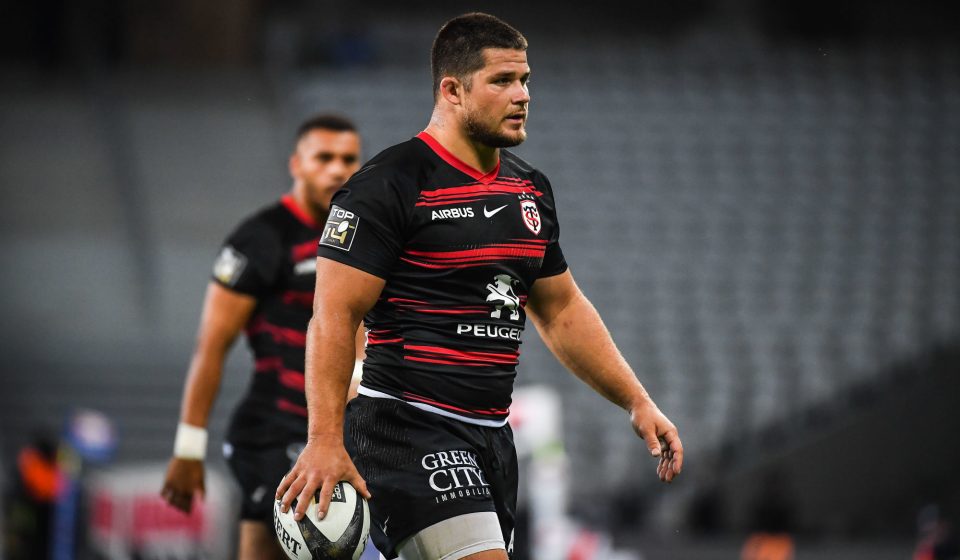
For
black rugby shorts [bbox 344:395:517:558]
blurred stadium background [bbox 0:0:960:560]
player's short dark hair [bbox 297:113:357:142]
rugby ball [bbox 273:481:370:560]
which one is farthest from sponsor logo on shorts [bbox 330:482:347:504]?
blurred stadium background [bbox 0:0:960:560]

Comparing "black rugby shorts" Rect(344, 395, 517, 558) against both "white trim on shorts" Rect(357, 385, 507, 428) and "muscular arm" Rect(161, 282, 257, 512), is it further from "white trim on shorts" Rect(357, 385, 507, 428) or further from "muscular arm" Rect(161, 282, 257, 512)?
"muscular arm" Rect(161, 282, 257, 512)

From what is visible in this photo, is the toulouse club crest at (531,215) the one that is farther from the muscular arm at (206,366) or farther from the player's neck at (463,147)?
the muscular arm at (206,366)

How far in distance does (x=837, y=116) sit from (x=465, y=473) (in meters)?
15.2

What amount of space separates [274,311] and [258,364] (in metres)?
0.24

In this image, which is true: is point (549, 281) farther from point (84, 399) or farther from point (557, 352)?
point (84, 399)

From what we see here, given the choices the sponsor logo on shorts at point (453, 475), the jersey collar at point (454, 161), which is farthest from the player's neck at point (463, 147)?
the sponsor logo on shorts at point (453, 475)

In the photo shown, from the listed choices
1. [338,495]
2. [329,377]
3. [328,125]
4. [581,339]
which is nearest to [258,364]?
[328,125]

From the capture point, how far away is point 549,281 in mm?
4359

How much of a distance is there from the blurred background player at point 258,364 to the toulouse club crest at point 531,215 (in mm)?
1542

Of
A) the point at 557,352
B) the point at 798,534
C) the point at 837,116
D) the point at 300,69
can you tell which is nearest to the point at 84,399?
the point at 300,69

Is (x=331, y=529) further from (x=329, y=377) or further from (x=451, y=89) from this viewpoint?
(x=451, y=89)

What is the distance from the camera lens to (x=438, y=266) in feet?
12.9

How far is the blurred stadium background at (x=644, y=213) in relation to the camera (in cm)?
1364

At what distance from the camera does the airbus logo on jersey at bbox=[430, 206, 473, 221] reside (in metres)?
3.90
